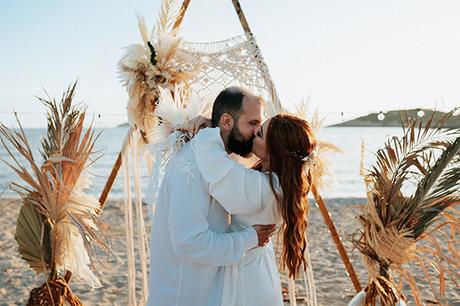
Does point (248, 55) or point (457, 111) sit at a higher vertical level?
point (248, 55)

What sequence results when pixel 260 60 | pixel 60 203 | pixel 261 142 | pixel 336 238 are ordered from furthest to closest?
pixel 260 60 < pixel 336 238 < pixel 60 203 < pixel 261 142

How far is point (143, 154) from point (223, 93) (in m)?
1.29

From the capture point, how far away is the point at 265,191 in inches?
84.3

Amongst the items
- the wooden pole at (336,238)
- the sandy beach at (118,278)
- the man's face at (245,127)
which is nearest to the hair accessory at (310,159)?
the man's face at (245,127)

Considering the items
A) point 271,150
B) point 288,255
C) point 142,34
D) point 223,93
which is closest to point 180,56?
point 142,34

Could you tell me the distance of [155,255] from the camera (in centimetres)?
228

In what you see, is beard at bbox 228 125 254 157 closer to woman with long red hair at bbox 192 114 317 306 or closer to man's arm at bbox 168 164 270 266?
woman with long red hair at bbox 192 114 317 306

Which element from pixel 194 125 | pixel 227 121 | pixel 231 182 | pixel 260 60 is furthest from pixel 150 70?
pixel 231 182

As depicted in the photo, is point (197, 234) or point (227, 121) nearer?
point (197, 234)

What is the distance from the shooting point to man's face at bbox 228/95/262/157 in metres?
2.34

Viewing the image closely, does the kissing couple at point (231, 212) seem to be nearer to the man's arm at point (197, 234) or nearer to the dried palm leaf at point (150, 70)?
the man's arm at point (197, 234)

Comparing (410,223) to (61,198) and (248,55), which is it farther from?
(61,198)

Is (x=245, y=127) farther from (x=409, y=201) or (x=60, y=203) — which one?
(x=60, y=203)

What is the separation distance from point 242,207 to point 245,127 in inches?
14.9
